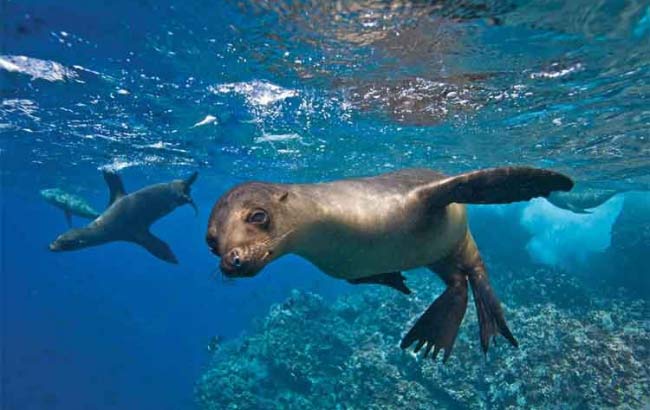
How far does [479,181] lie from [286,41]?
5681mm

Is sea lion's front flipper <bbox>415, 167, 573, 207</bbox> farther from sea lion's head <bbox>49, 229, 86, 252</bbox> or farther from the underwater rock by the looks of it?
the underwater rock

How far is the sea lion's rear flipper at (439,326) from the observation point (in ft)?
15.7

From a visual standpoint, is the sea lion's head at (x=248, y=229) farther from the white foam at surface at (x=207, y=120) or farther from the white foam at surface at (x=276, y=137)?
the white foam at surface at (x=276, y=137)

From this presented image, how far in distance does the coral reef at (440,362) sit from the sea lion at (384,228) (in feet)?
15.1

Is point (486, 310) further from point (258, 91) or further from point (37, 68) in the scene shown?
point (37, 68)

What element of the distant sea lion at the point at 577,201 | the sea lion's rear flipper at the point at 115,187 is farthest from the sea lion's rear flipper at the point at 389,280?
the distant sea lion at the point at 577,201

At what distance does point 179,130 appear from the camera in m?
16.1

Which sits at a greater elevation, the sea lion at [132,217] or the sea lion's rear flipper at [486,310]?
the sea lion at [132,217]

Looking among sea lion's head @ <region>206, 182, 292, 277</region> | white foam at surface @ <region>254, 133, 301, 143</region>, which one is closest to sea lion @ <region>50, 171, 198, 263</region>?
white foam at surface @ <region>254, 133, 301, 143</region>

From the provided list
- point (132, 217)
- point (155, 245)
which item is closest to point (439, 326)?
point (132, 217)

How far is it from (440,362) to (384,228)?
8.70 meters

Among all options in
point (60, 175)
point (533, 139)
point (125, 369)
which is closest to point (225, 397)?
point (533, 139)

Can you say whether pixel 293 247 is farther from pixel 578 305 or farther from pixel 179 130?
pixel 578 305

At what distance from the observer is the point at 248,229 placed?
2400mm
